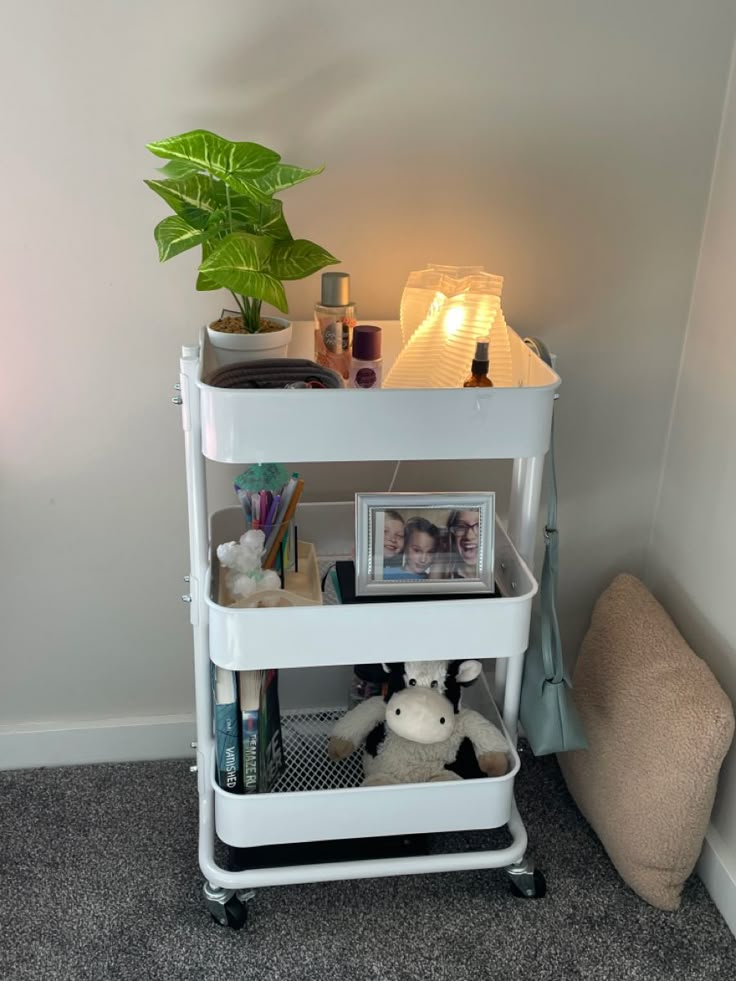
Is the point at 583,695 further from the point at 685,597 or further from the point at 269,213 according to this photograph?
the point at 269,213

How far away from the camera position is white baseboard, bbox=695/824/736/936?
1.41 meters

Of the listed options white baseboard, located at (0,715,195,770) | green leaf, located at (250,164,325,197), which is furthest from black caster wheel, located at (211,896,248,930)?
green leaf, located at (250,164,325,197)

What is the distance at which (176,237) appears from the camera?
1.16 metres

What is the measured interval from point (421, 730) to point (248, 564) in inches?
14.9

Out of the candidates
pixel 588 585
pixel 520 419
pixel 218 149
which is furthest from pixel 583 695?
pixel 218 149

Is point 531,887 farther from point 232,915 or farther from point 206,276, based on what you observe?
point 206,276

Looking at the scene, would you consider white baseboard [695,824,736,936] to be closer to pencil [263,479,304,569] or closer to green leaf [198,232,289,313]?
pencil [263,479,304,569]

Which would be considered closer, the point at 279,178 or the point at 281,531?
the point at 279,178

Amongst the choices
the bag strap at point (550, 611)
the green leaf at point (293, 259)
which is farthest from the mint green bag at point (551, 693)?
the green leaf at point (293, 259)

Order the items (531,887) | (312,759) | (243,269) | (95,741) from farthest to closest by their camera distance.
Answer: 1. (95,741)
2. (312,759)
3. (531,887)
4. (243,269)

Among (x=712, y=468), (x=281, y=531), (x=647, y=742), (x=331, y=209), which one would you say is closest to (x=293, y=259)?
(x=331, y=209)

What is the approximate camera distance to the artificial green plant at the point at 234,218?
1093 millimetres

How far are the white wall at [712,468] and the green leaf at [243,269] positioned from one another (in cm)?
73

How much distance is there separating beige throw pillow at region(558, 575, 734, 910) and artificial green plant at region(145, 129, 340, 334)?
0.82 m
